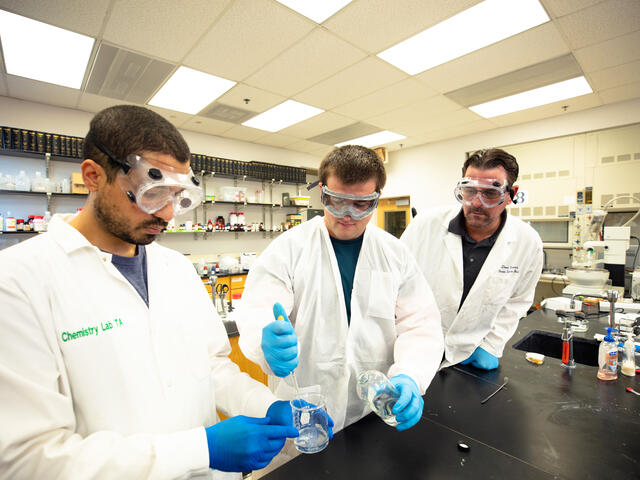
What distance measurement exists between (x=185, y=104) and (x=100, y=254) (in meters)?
3.89

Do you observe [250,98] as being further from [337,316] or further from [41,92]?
[337,316]

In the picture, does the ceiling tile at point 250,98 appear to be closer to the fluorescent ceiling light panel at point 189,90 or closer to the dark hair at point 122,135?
the fluorescent ceiling light panel at point 189,90

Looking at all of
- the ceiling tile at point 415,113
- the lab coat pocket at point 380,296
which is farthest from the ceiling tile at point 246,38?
the lab coat pocket at point 380,296

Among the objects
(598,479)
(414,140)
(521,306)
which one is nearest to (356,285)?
(598,479)

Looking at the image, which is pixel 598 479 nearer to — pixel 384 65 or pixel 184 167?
pixel 184 167

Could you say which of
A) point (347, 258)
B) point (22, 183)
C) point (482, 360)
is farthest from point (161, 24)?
point (482, 360)

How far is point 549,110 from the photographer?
4.57m

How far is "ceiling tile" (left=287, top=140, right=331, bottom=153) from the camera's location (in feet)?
19.6

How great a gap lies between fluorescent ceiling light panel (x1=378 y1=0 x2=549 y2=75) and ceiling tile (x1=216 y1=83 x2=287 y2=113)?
147 centimetres

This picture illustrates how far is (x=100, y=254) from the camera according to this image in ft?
2.88

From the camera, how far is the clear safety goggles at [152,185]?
0.88m

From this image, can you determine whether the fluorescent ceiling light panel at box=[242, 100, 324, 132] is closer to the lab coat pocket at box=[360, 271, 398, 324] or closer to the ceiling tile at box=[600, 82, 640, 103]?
the lab coat pocket at box=[360, 271, 398, 324]

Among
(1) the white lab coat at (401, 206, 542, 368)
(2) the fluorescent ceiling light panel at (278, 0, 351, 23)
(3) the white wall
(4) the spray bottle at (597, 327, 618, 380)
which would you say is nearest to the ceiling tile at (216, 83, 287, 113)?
(2) the fluorescent ceiling light panel at (278, 0, 351, 23)

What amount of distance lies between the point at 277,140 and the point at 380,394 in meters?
5.36
